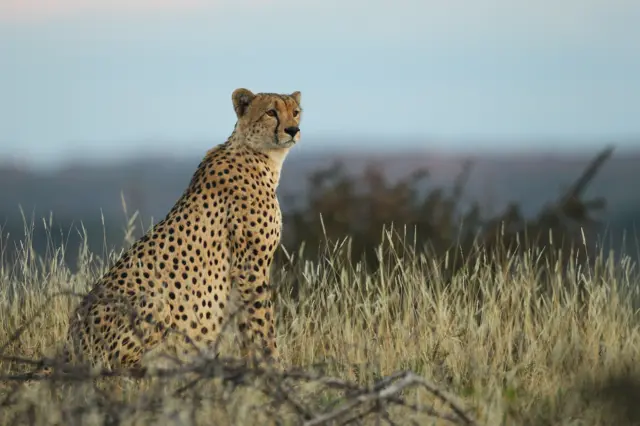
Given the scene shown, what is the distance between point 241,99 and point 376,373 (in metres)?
1.43

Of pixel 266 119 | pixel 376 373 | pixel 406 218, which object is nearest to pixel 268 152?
pixel 266 119

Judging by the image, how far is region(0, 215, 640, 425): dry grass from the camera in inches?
114

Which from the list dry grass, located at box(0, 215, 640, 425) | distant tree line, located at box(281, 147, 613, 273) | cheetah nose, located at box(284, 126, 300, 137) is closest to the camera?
dry grass, located at box(0, 215, 640, 425)

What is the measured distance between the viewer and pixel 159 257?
4.28 metres

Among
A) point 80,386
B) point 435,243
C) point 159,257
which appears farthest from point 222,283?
point 435,243

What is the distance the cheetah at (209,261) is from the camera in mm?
4133

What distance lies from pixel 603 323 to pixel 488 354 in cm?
62

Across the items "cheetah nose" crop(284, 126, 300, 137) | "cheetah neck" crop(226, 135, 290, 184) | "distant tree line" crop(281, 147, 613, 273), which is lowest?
"distant tree line" crop(281, 147, 613, 273)

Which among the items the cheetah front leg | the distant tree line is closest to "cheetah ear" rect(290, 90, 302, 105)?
the cheetah front leg

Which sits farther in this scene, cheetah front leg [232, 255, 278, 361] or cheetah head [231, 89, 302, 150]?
cheetah head [231, 89, 302, 150]

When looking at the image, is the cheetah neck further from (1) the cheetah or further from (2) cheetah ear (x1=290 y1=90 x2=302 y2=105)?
(2) cheetah ear (x1=290 y1=90 x2=302 y2=105)

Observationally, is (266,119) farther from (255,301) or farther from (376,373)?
(376,373)

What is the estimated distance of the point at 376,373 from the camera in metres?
4.22

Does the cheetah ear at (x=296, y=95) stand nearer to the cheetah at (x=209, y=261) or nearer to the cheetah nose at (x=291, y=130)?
the cheetah at (x=209, y=261)
